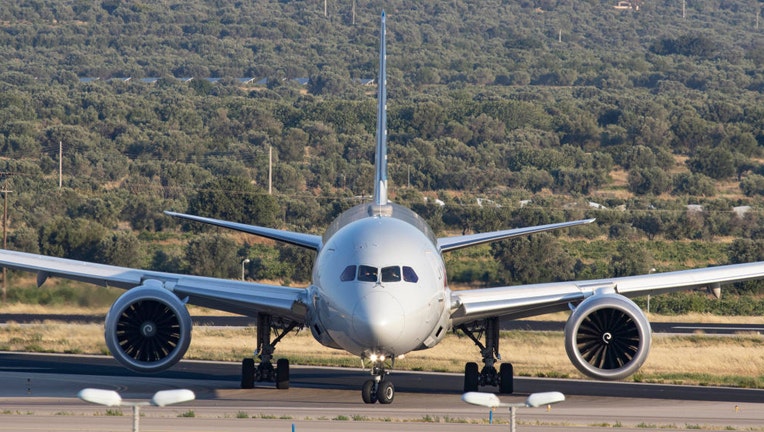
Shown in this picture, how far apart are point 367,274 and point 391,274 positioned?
45 cm

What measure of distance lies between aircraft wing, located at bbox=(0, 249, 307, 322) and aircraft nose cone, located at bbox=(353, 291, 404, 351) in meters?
3.70

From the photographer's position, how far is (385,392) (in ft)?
89.2

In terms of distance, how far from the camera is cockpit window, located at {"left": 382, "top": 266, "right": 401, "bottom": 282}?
2473cm

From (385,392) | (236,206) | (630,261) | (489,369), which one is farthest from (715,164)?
(385,392)

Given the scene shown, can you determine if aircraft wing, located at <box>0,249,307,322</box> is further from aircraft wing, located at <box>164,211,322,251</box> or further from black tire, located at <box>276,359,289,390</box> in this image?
black tire, located at <box>276,359,289,390</box>

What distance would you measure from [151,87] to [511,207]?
100 metres

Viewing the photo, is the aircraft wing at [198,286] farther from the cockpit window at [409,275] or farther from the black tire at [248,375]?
the cockpit window at [409,275]

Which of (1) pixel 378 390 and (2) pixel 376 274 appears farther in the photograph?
(1) pixel 378 390

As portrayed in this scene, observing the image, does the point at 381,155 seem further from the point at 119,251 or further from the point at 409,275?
the point at 119,251

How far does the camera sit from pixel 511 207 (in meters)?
92.6

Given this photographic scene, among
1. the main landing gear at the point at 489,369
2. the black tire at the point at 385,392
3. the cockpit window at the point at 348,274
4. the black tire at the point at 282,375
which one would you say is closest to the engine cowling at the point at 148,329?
the black tire at the point at 282,375

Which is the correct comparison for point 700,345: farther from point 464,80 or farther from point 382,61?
point 464,80

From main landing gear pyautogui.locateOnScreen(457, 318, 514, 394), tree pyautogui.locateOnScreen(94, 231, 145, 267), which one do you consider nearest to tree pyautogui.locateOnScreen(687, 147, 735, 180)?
tree pyautogui.locateOnScreen(94, 231, 145, 267)

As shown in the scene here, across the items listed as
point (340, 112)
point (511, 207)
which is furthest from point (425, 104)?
point (511, 207)
